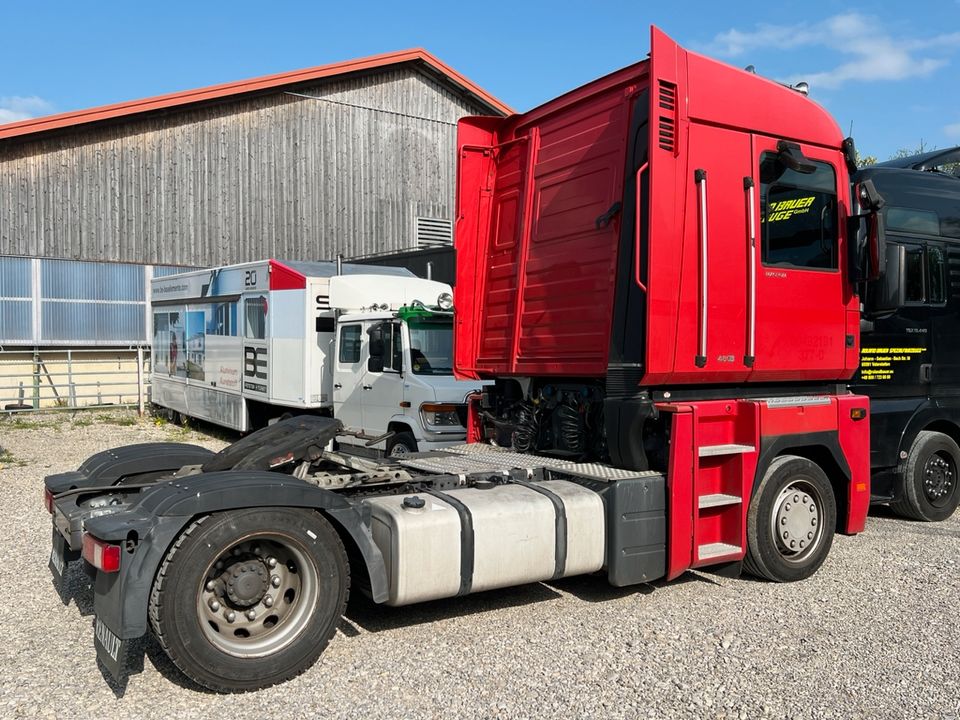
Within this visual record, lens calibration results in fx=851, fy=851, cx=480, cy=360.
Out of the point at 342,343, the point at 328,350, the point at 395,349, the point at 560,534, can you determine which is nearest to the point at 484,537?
the point at 560,534

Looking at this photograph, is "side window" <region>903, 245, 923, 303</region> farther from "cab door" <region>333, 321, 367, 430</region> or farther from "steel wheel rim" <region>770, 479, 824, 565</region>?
"cab door" <region>333, 321, 367, 430</region>

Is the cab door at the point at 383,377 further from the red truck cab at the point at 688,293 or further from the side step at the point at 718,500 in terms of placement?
the side step at the point at 718,500

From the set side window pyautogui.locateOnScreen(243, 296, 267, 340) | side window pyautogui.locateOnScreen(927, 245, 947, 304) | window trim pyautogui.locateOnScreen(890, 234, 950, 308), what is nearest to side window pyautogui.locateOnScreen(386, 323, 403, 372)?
side window pyautogui.locateOnScreen(243, 296, 267, 340)

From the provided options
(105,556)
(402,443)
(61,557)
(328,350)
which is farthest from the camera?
(328,350)

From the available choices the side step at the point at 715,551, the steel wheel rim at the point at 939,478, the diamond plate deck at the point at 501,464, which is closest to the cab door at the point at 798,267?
the side step at the point at 715,551

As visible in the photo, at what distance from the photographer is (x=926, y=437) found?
8.25 m

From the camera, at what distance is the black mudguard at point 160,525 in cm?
399

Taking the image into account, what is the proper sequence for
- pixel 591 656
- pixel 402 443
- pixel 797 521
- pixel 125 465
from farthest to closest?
pixel 402 443, pixel 797 521, pixel 125 465, pixel 591 656

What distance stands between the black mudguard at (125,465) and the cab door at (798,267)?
4.13 metres

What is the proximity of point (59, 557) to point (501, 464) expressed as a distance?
2.94 metres

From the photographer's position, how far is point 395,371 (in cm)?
1020

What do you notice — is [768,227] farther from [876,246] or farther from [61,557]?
[61,557]

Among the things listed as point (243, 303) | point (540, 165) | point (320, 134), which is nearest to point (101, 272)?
point (320, 134)

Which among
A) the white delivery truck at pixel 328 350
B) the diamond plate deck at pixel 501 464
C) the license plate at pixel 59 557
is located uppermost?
the white delivery truck at pixel 328 350
